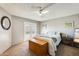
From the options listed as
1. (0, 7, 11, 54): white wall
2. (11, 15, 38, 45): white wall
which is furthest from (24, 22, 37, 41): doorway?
(0, 7, 11, 54): white wall

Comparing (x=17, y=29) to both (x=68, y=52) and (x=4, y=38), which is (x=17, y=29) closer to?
(x=4, y=38)

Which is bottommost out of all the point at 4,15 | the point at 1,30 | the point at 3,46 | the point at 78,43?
the point at 3,46

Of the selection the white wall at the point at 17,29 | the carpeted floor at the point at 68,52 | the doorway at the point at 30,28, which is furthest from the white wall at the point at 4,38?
the carpeted floor at the point at 68,52

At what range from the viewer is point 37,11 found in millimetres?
1349

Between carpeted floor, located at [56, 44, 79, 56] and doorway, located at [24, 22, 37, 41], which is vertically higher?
doorway, located at [24, 22, 37, 41]

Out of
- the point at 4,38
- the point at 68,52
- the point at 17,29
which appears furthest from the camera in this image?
the point at 4,38

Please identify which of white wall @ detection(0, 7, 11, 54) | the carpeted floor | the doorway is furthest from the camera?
white wall @ detection(0, 7, 11, 54)

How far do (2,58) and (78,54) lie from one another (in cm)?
123

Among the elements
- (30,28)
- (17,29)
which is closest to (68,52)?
(30,28)

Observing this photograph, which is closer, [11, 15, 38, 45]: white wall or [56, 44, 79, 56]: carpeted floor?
[56, 44, 79, 56]: carpeted floor

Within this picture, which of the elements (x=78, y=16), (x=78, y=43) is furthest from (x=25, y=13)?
(x=78, y=43)

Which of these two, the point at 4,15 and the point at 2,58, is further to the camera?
the point at 4,15

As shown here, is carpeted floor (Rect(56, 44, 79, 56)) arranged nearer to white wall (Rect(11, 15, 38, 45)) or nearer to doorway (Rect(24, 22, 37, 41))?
doorway (Rect(24, 22, 37, 41))

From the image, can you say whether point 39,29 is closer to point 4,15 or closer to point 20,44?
point 20,44
